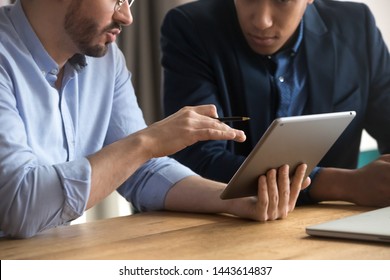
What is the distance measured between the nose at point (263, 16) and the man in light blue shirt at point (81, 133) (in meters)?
0.37

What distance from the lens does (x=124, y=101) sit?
5.47 feet

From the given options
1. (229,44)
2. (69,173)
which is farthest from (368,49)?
(69,173)

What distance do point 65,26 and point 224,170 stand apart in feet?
1.77

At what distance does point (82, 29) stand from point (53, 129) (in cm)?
22

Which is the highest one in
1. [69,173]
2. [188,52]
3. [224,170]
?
[188,52]

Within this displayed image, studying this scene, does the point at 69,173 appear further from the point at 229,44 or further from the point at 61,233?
the point at 229,44

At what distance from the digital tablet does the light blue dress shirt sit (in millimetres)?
262

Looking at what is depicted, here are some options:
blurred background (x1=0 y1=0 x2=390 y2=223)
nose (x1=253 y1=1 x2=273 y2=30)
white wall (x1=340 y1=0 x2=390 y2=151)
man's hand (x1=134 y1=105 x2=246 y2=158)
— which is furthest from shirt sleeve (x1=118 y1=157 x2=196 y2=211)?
white wall (x1=340 y1=0 x2=390 y2=151)

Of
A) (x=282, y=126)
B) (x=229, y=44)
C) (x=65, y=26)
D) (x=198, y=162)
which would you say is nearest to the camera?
(x=282, y=126)

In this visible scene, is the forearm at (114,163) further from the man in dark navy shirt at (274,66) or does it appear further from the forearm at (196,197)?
the man in dark navy shirt at (274,66)

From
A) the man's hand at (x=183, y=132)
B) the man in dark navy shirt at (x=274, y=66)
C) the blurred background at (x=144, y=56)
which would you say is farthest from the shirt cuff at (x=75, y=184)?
the blurred background at (x=144, y=56)

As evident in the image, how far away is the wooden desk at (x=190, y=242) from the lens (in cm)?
105
